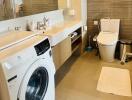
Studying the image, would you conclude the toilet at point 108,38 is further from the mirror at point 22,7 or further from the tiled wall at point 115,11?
the mirror at point 22,7

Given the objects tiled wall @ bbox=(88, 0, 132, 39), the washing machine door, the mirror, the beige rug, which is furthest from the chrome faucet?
tiled wall @ bbox=(88, 0, 132, 39)

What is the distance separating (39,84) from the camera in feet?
5.99

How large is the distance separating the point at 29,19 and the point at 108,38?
1.69 meters

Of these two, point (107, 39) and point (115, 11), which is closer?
point (107, 39)

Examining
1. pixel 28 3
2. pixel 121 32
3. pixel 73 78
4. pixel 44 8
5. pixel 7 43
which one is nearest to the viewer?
pixel 7 43

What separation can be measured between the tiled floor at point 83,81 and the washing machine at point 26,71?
605 millimetres

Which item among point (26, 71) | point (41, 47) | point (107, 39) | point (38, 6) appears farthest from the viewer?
point (107, 39)

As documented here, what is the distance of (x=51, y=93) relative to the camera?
77.2 inches

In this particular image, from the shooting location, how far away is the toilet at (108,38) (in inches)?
134

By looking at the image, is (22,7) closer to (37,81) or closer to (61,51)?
(61,51)

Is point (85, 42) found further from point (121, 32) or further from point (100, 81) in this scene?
point (100, 81)

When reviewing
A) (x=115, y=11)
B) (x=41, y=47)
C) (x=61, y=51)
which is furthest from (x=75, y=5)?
(x=41, y=47)

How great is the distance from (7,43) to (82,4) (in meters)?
2.63

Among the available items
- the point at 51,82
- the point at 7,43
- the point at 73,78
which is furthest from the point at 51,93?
the point at 73,78
